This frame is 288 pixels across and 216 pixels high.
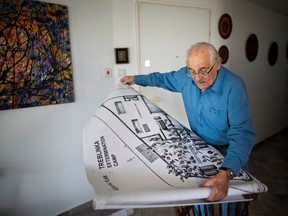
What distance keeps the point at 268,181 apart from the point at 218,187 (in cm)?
226

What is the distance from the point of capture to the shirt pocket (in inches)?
43.8

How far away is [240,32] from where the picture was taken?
305cm

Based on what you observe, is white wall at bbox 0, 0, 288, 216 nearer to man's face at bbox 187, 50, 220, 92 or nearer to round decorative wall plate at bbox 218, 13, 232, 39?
round decorative wall plate at bbox 218, 13, 232, 39

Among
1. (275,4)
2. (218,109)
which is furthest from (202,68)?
(275,4)

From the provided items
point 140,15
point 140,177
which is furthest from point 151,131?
point 140,15

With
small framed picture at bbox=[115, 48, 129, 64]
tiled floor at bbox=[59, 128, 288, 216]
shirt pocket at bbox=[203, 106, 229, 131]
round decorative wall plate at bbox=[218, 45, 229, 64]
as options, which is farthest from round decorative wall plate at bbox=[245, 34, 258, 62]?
shirt pocket at bbox=[203, 106, 229, 131]

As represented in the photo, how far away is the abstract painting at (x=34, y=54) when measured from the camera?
155 centimetres

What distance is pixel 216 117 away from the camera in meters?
1.14

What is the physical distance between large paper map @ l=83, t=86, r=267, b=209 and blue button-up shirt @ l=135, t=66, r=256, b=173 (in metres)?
0.09

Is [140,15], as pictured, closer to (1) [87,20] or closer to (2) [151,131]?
(1) [87,20]

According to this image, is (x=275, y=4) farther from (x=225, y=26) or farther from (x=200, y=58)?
(x=200, y=58)

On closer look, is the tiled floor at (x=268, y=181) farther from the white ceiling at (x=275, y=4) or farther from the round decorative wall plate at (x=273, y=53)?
the white ceiling at (x=275, y=4)

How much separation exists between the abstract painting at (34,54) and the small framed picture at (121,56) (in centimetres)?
45

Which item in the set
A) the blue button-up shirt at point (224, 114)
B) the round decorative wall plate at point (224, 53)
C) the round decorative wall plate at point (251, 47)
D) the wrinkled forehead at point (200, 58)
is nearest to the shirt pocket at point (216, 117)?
the blue button-up shirt at point (224, 114)
